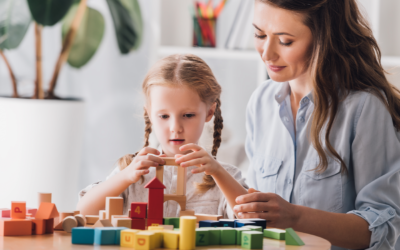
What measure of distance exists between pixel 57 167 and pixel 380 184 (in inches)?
54.3

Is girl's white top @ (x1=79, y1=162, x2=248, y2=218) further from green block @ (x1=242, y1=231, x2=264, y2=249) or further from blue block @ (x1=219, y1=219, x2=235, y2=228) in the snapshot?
green block @ (x1=242, y1=231, x2=264, y2=249)

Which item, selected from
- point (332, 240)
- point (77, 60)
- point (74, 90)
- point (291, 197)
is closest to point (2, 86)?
point (74, 90)

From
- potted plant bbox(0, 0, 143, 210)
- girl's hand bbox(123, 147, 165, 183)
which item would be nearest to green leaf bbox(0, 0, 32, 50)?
potted plant bbox(0, 0, 143, 210)

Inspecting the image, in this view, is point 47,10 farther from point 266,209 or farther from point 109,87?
point 266,209

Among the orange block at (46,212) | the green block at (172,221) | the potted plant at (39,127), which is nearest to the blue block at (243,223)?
the green block at (172,221)

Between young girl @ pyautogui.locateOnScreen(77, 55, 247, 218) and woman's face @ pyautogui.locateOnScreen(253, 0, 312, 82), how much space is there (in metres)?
0.22

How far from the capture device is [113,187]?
1110 mm

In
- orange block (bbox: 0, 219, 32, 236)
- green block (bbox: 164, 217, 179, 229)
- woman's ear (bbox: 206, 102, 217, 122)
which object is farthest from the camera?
woman's ear (bbox: 206, 102, 217, 122)

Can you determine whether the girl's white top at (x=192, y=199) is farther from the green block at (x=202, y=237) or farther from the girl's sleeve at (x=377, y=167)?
the green block at (x=202, y=237)

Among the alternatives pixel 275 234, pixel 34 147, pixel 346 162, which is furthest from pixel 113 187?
→ pixel 34 147

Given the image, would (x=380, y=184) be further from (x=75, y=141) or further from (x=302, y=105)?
(x=75, y=141)

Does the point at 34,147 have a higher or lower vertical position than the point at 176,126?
lower

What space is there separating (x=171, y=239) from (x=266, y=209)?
0.30 metres

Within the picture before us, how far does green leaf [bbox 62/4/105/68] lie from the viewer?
2.10 metres
